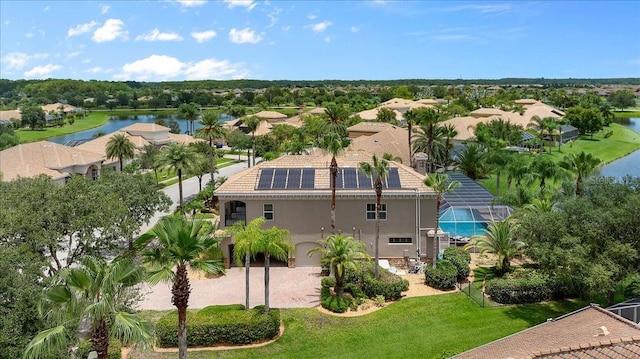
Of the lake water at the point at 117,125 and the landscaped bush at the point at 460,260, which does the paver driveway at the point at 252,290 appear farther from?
the lake water at the point at 117,125

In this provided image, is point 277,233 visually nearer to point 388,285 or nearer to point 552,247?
point 388,285

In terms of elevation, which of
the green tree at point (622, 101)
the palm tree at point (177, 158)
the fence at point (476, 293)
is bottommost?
the fence at point (476, 293)

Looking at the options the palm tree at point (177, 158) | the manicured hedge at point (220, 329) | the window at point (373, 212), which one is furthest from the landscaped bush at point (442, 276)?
the palm tree at point (177, 158)

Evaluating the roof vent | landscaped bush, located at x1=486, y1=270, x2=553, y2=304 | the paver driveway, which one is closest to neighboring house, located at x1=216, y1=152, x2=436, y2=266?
the paver driveway

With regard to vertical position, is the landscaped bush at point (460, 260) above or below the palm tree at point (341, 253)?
below

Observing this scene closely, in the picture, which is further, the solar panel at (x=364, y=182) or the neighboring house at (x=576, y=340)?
the solar panel at (x=364, y=182)

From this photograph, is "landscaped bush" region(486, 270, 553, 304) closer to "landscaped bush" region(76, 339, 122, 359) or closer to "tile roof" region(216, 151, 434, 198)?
"tile roof" region(216, 151, 434, 198)

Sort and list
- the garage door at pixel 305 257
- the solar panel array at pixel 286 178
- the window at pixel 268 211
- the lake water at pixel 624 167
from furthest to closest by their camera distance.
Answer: the lake water at pixel 624 167 → the solar panel array at pixel 286 178 → the garage door at pixel 305 257 → the window at pixel 268 211
